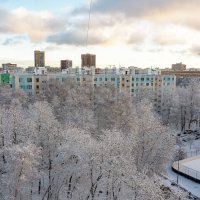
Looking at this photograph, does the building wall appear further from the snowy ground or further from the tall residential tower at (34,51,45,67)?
the tall residential tower at (34,51,45,67)

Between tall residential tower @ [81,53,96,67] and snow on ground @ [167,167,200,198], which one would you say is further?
tall residential tower @ [81,53,96,67]

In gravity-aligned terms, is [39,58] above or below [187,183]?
above

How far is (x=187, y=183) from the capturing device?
120ft

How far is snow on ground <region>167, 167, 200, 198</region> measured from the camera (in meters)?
34.7

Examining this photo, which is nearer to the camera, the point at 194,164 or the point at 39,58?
the point at 194,164

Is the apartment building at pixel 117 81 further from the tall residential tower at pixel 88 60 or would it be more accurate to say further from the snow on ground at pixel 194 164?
the tall residential tower at pixel 88 60

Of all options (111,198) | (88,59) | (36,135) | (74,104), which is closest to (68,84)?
(74,104)

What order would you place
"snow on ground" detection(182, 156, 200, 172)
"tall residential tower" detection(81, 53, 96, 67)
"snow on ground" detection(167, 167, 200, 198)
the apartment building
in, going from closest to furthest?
"snow on ground" detection(167, 167, 200, 198) < "snow on ground" detection(182, 156, 200, 172) < the apartment building < "tall residential tower" detection(81, 53, 96, 67)

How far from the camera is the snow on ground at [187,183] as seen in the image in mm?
34672

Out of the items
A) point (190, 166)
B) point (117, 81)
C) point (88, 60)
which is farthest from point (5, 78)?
point (88, 60)

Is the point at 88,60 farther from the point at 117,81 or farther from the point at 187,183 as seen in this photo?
the point at 187,183

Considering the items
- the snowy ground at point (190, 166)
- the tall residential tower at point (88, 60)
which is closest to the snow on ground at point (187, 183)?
the snowy ground at point (190, 166)

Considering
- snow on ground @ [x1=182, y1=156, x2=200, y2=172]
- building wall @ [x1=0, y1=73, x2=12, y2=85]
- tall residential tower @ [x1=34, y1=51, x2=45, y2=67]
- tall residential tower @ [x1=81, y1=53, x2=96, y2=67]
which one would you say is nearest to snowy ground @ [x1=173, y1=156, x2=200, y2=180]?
snow on ground @ [x1=182, y1=156, x2=200, y2=172]

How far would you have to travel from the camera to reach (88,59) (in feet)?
442
